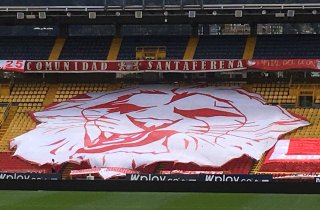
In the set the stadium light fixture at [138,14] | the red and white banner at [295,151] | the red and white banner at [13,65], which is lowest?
the red and white banner at [295,151]

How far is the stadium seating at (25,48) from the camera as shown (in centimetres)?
4162

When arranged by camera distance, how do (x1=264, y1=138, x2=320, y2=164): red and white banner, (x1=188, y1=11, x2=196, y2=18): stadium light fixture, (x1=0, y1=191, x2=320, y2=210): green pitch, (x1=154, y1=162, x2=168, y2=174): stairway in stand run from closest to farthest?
1. (x1=0, y1=191, x2=320, y2=210): green pitch
2. (x1=264, y1=138, x2=320, y2=164): red and white banner
3. (x1=154, y1=162, x2=168, y2=174): stairway in stand
4. (x1=188, y1=11, x2=196, y2=18): stadium light fixture

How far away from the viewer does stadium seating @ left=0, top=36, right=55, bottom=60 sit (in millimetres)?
41625

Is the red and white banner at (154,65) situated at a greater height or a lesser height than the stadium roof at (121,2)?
lesser

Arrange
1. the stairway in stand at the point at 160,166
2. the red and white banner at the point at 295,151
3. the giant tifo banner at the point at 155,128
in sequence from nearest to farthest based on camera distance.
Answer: the red and white banner at the point at 295,151 → the stairway in stand at the point at 160,166 → the giant tifo banner at the point at 155,128

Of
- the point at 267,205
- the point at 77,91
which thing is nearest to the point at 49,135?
the point at 77,91

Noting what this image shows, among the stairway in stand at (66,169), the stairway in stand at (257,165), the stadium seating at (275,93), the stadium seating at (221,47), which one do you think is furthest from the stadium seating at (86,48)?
the stairway in stand at (257,165)

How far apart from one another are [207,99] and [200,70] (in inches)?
60.8

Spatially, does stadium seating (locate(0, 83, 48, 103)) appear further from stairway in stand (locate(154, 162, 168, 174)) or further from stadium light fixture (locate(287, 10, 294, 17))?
stadium light fixture (locate(287, 10, 294, 17))

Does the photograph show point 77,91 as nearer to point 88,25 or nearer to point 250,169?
point 88,25

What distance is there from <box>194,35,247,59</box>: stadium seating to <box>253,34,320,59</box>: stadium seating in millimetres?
924

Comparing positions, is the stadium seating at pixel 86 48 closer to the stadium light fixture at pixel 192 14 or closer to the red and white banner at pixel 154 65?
the red and white banner at pixel 154 65

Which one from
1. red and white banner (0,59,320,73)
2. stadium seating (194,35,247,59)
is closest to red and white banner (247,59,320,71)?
red and white banner (0,59,320,73)

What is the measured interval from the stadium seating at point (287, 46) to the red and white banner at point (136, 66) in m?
2.29
